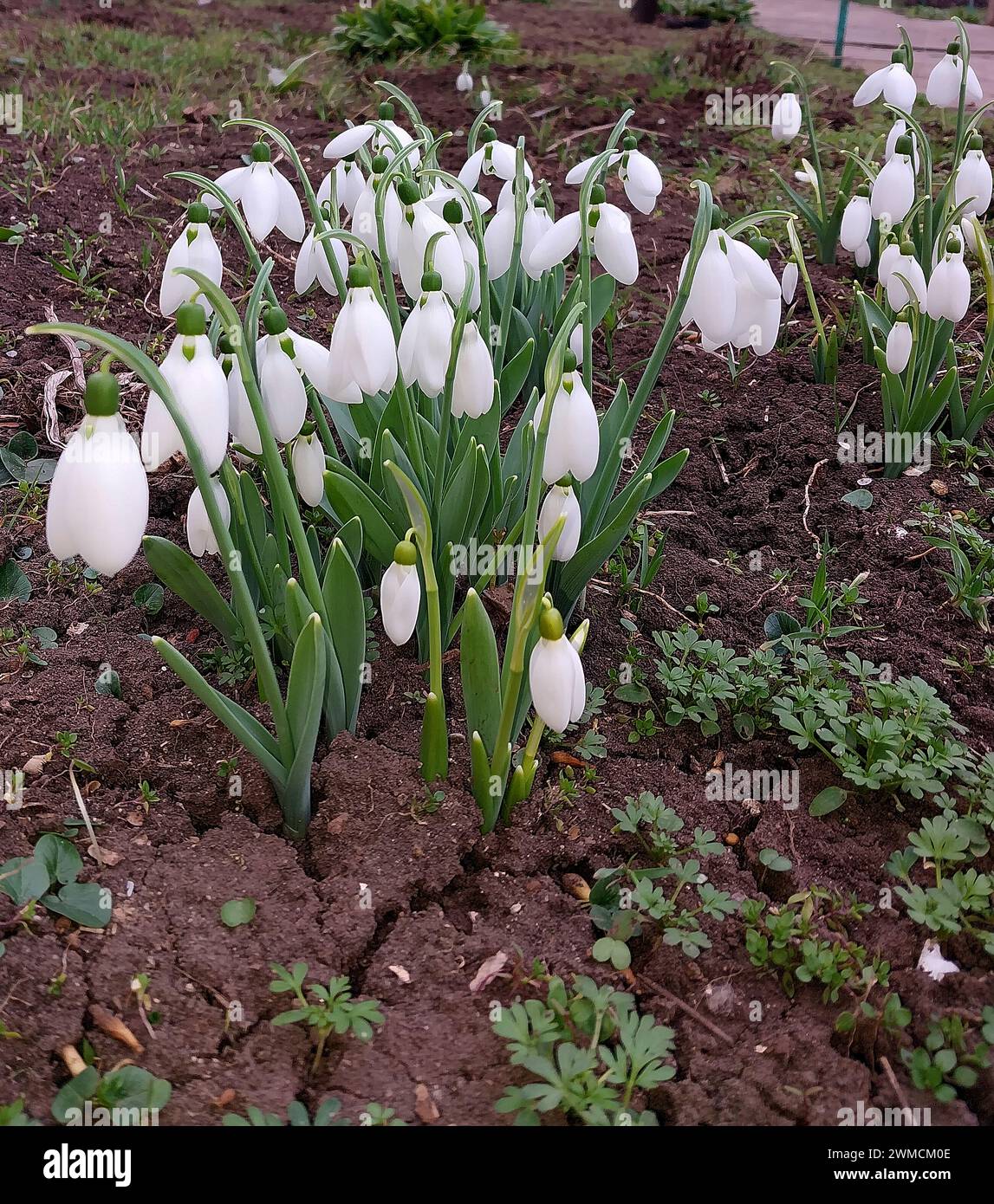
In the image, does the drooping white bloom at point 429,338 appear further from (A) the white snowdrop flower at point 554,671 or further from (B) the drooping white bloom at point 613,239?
(A) the white snowdrop flower at point 554,671

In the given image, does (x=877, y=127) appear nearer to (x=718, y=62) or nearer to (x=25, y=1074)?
(x=718, y=62)

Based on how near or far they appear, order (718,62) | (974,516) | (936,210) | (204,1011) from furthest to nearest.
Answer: (718,62)
(936,210)
(974,516)
(204,1011)

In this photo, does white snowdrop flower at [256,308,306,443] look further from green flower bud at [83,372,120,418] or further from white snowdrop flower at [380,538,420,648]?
green flower bud at [83,372,120,418]

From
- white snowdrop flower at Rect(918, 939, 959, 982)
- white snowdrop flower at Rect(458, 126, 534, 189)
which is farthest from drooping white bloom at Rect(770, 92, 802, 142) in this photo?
white snowdrop flower at Rect(918, 939, 959, 982)

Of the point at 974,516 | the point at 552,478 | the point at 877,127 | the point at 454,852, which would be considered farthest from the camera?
the point at 877,127

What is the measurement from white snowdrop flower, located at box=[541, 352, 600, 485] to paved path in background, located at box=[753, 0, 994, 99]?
15.3ft

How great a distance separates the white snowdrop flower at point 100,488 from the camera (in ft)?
4.13

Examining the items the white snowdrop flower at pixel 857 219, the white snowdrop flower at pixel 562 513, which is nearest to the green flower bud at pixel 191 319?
the white snowdrop flower at pixel 562 513

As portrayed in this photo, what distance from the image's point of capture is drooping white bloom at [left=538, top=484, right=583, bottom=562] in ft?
5.89

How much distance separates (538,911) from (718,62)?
539cm

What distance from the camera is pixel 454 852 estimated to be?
183 centimetres

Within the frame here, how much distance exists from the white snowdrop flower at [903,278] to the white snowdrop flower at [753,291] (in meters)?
0.78

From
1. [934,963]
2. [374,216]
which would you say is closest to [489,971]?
[934,963]
